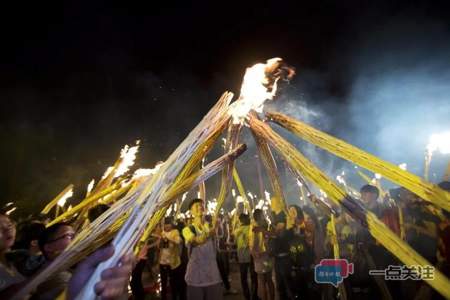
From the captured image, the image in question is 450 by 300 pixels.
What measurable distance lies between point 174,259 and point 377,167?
6313mm

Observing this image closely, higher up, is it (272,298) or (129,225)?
(129,225)

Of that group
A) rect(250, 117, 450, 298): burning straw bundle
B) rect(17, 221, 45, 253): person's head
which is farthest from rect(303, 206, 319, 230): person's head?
rect(17, 221, 45, 253): person's head

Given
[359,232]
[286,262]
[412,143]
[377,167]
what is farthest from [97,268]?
[412,143]

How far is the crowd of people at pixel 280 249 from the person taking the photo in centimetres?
334

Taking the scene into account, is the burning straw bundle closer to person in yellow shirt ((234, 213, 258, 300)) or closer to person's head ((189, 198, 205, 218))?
person's head ((189, 198, 205, 218))

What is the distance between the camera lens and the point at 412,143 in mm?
40469

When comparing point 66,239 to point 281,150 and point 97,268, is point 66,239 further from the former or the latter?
point 281,150

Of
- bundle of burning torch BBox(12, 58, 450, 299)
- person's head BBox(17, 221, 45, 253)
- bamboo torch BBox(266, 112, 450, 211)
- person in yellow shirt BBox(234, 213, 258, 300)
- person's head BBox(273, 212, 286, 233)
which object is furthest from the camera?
person in yellow shirt BBox(234, 213, 258, 300)

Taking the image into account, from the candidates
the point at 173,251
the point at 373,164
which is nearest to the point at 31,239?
the point at 173,251

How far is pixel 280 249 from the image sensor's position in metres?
6.87

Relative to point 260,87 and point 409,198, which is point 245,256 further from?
point 260,87

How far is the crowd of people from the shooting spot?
3340 millimetres

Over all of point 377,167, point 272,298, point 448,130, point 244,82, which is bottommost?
point 272,298

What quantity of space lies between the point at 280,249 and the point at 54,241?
4980mm
